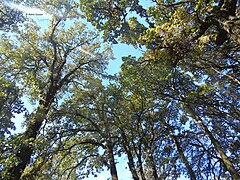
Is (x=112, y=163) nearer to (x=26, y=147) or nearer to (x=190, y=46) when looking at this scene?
(x=26, y=147)

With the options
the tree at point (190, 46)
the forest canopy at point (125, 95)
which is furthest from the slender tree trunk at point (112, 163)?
the tree at point (190, 46)

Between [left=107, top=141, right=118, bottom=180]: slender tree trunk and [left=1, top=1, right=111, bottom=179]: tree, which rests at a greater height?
[left=1, top=1, right=111, bottom=179]: tree

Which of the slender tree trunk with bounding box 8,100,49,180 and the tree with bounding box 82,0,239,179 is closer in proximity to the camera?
the tree with bounding box 82,0,239,179

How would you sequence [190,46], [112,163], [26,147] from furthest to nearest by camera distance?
1. [112,163]
2. [26,147]
3. [190,46]

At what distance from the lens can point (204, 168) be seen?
11.3 m

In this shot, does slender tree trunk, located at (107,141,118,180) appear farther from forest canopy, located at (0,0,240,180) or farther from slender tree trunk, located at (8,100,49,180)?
slender tree trunk, located at (8,100,49,180)

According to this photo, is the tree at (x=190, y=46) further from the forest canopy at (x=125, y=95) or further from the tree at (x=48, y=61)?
the tree at (x=48, y=61)

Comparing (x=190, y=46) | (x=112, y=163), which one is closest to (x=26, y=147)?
(x=112, y=163)

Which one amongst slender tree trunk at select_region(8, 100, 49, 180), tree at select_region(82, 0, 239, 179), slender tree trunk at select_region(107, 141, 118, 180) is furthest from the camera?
slender tree trunk at select_region(107, 141, 118, 180)

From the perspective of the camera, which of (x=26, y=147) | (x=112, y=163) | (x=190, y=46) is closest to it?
(x=190, y=46)

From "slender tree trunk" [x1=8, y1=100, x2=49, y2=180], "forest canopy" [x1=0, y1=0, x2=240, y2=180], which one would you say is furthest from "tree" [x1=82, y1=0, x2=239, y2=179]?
"slender tree trunk" [x1=8, y1=100, x2=49, y2=180]

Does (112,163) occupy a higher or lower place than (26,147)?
lower

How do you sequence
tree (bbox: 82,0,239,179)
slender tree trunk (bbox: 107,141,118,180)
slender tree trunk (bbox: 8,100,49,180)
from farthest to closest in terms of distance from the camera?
slender tree trunk (bbox: 107,141,118,180) → slender tree trunk (bbox: 8,100,49,180) → tree (bbox: 82,0,239,179)

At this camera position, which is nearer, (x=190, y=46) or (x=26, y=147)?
(x=190, y=46)
